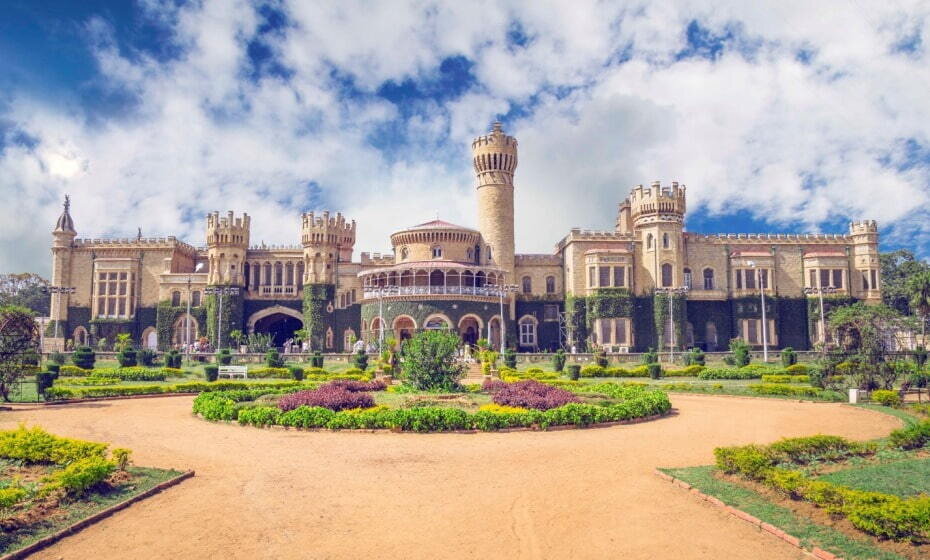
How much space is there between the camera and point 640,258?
55469 millimetres

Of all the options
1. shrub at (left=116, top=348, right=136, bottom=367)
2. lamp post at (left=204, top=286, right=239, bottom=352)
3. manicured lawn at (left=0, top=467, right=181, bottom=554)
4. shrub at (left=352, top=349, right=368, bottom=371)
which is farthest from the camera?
lamp post at (left=204, top=286, right=239, bottom=352)

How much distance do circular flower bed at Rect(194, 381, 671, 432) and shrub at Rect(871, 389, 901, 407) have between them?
764cm

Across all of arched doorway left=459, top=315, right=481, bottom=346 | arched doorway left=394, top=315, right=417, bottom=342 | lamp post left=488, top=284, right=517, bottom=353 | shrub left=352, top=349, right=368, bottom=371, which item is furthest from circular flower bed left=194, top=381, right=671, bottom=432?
arched doorway left=459, top=315, right=481, bottom=346

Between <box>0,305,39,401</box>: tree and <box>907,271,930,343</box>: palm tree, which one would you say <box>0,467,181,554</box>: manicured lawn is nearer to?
<box>0,305,39,401</box>: tree

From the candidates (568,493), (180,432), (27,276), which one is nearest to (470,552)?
(568,493)

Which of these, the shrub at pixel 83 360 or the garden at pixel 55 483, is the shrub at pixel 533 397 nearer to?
the garden at pixel 55 483

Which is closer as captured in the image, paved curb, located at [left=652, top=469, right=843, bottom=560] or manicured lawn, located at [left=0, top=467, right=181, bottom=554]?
paved curb, located at [left=652, top=469, right=843, bottom=560]

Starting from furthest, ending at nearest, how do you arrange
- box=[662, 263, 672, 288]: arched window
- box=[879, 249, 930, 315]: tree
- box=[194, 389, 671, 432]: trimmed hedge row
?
box=[879, 249, 930, 315]: tree < box=[662, 263, 672, 288]: arched window < box=[194, 389, 671, 432]: trimmed hedge row

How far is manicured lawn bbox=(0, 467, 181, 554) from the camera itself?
8.48 m

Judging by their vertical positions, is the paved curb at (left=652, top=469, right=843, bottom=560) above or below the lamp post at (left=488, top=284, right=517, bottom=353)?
below

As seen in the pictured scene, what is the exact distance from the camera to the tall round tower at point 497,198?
179ft

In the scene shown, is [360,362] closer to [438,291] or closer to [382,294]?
[382,294]

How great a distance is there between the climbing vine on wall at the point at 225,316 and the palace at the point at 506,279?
12 cm

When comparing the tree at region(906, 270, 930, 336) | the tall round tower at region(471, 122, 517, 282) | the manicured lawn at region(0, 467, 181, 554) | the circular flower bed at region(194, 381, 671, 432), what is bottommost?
the manicured lawn at region(0, 467, 181, 554)
